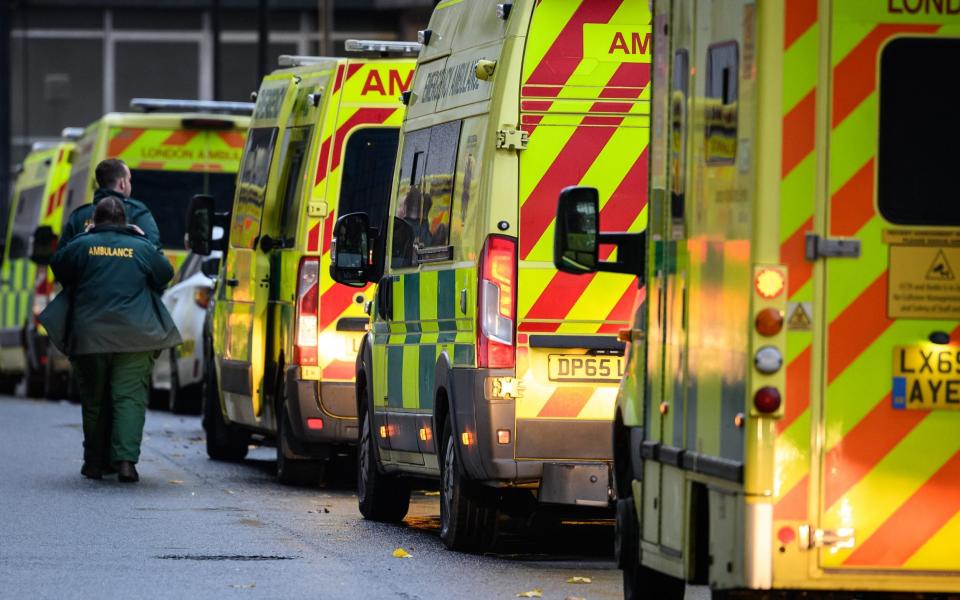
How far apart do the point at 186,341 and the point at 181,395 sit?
146 centimetres

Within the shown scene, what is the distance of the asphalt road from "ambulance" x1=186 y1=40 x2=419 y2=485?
0.46m

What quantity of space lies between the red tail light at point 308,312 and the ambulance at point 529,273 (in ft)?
9.17

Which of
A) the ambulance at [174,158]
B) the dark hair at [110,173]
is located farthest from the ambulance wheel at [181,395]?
the dark hair at [110,173]

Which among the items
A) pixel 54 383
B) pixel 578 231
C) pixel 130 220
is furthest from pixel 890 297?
pixel 54 383

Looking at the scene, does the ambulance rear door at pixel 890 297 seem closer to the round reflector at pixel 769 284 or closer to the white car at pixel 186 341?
the round reflector at pixel 769 284

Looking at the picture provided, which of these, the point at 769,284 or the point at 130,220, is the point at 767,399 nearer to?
the point at 769,284

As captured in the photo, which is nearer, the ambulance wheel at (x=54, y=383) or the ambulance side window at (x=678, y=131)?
the ambulance side window at (x=678, y=131)

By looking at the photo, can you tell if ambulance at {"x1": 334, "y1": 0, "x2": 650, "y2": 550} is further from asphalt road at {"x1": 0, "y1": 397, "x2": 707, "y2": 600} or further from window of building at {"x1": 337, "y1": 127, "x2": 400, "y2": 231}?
window of building at {"x1": 337, "y1": 127, "x2": 400, "y2": 231}

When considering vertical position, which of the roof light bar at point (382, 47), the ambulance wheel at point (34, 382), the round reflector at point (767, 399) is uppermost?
the roof light bar at point (382, 47)

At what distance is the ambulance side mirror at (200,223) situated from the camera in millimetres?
16750

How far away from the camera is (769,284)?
702 centimetres

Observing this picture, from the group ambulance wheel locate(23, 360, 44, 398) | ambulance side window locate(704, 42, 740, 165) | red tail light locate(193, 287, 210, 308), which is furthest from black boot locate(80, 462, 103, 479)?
ambulance wheel locate(23, 360, 44, 398)

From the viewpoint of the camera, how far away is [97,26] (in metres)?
50.5

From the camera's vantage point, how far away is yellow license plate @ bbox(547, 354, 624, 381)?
10695 mm
